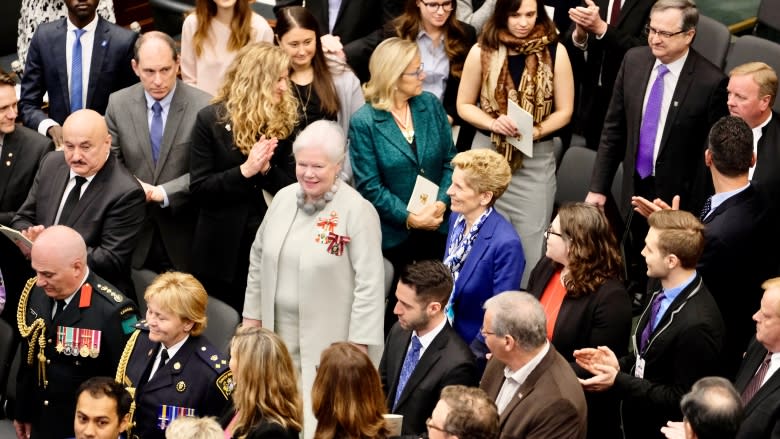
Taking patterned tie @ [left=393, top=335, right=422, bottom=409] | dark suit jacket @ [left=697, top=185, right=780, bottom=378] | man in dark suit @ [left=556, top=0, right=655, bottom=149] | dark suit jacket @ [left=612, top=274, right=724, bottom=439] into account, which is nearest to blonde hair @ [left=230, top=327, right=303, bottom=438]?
patterned tie @ [left=393, top=335, right=422, bottom=409]

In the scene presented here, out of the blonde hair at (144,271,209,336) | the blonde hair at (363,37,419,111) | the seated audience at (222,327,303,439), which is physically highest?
the blonde hair at (363,37,419,111)

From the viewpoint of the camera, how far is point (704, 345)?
4820 mm

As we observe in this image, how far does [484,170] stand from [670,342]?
115cm

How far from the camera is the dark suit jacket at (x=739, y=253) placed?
5426 mm

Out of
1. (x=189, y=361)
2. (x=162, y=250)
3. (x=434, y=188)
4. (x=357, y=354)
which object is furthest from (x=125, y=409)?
(x=434, y=188)

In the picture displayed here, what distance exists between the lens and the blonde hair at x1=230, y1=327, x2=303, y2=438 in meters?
4.50

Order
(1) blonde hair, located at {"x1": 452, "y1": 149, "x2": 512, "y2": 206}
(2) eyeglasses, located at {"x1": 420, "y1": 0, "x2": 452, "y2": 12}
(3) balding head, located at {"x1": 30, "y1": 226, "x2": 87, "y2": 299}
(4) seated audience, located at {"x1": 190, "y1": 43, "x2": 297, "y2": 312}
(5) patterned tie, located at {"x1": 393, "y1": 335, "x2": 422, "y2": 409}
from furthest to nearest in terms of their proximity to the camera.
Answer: (2) eyeglasses, located at {"x1": 420, "y1": 0, "x2": 452, "y2": 12} < (4) seated audience, located at {"x1": 190, "y1": 43, "x2": 297, "y2": 312} < (1) blonde hair, located at {"x1": 452, "y1": 149, "x2": 512, "y2": 206} < (3) balding head, located at {"x1": 30, "y1": 226, "x2": 87, "y2": 299} < (5) patterned tie, located at {"x1": 393, "y1": 335, "x2": 422, "y2": 409}

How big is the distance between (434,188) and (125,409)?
1.97 metres

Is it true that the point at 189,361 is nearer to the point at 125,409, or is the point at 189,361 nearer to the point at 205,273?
the point at 125,409

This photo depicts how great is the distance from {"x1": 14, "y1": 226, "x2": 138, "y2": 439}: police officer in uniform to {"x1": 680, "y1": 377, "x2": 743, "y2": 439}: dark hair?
2399 mm

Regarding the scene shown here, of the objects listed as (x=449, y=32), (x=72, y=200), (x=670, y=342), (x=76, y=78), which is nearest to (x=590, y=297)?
(x=670, y=342)

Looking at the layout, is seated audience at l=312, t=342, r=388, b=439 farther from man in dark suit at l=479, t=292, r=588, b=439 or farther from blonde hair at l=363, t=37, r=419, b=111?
blonde hair at l=363, t=37, r=419, b=111

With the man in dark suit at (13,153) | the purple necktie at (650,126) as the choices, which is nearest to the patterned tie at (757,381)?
the purple necktie at (650,126)

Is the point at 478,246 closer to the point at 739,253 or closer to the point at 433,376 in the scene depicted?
the point at 433,376
